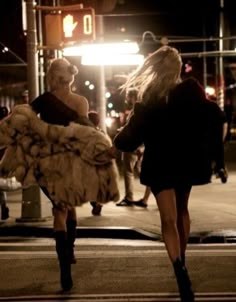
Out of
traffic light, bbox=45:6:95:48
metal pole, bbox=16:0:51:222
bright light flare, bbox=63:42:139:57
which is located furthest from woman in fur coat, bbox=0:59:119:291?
bright light flare, bbox=63:42:139:57

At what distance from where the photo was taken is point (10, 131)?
639cm

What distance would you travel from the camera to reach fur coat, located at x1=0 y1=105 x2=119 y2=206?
6270 millimetres

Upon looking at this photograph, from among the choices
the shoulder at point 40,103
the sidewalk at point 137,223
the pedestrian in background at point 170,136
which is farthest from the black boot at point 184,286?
the sidewalk at point 137,223

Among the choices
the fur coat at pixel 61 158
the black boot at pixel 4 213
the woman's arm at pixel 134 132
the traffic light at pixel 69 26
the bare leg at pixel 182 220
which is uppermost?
the traffic light at pixel 69 26

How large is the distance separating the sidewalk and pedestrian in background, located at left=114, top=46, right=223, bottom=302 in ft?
11.7

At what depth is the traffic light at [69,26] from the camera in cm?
1141

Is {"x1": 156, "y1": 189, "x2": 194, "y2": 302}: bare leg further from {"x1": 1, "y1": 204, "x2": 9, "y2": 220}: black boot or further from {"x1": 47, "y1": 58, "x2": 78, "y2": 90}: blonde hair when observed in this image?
{"x1": 1, "y1": 204, "x2": 9, "y2": 220}: black boot

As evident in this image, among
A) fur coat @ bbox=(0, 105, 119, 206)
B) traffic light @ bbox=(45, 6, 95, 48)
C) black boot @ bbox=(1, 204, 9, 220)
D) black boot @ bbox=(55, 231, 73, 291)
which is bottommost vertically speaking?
black boot @ bbox=(1, 204, 9, 220)

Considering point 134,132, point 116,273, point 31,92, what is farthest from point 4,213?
point 134,132

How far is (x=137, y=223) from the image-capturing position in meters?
10.7

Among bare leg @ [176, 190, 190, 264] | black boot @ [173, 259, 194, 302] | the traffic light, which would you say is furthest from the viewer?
the traffic light

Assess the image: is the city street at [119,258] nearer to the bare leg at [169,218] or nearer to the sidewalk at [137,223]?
the sidewalk at [137,223]

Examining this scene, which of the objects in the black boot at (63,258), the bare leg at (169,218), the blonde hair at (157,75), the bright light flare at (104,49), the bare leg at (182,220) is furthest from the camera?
the bright light flare at (104,49)

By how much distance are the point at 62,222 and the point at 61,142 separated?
664 mm
